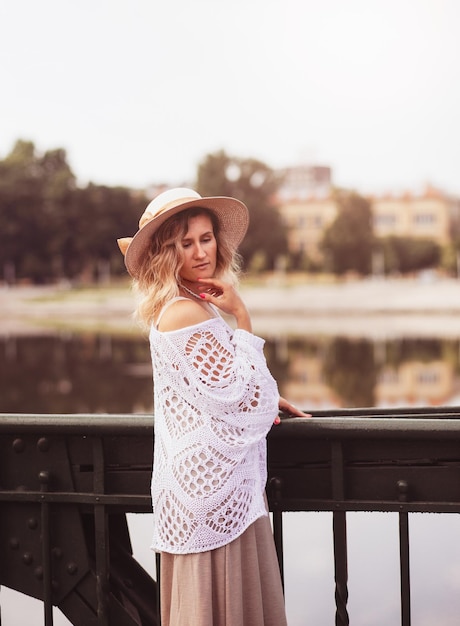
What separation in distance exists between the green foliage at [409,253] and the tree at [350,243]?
139 cm

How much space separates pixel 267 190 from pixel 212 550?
214 ft

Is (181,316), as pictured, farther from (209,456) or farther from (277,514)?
(277,514)

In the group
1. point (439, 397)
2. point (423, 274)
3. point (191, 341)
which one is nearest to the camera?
point (191, 341)

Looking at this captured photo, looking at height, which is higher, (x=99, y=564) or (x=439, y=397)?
(x=99, y=564)

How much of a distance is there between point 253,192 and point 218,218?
63.5 meters

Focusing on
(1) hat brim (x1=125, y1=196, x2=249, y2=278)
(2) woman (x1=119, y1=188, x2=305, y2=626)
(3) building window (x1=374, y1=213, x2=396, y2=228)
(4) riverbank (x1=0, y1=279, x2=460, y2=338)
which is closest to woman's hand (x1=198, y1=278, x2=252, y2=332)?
(2) woman (x1=119, y1=188, x2=305, y2=626)

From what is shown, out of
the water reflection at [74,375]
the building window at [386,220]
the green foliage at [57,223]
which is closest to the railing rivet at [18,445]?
the water reflection at [74,375]

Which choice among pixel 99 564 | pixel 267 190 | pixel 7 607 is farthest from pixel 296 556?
pixel 267 190

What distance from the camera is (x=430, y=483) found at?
6.10 feet

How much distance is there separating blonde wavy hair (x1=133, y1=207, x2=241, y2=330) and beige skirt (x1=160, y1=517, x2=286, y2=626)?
1.72ft

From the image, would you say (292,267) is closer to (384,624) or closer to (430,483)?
(384,624)

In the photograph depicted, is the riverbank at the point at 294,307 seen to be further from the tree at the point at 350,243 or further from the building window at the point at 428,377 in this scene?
the building window at the point at 428,377

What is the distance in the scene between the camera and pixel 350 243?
211 ft

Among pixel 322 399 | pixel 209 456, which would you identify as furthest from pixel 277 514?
pixel 322 399
